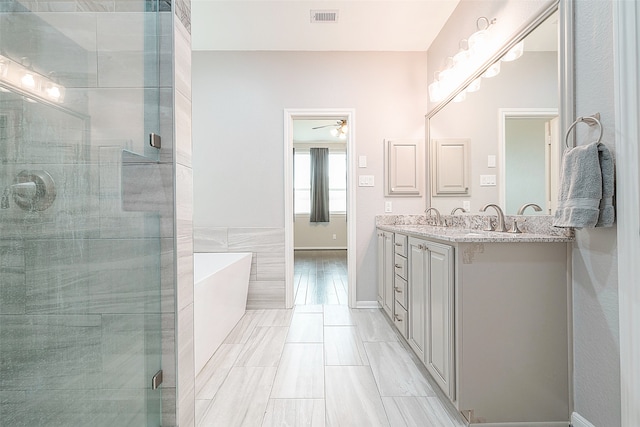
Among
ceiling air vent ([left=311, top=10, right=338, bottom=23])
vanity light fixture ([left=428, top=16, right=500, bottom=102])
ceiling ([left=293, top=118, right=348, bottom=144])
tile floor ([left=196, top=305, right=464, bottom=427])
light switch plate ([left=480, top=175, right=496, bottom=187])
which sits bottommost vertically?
tile floor ([left=196, top=305, right=464, bottom=427])

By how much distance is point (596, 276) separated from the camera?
1284mm

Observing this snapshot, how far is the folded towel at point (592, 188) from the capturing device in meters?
1.20

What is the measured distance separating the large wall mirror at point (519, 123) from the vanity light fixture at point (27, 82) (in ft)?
6.24

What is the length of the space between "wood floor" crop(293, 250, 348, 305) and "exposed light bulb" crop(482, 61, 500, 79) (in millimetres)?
2477

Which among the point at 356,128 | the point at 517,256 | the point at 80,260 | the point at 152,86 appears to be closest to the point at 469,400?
the point at 517,256

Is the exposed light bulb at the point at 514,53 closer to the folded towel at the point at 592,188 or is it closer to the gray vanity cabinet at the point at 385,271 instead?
the folded towel at the point at 592,188

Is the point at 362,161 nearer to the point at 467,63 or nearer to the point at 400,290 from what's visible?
the point at 467,63

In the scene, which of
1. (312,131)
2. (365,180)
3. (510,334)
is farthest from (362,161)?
(312,131)

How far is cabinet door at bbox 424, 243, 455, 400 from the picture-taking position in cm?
149

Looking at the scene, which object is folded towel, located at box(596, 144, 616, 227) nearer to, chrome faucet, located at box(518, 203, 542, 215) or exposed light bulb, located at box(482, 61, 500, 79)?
chrome faucet, located at box(518, 203, 542, 215)

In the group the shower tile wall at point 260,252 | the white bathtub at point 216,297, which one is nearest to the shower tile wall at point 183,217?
the white bathtub at point 216,297

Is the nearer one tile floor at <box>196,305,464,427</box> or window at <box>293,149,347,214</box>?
tile floor at <box>196,305,464,427</box>

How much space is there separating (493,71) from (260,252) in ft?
8.33

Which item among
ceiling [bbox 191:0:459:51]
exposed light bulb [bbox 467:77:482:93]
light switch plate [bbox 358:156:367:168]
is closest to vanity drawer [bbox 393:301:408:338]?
light switch plate [bbox 358:156:367:168]
